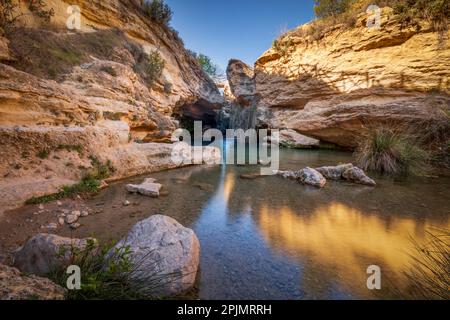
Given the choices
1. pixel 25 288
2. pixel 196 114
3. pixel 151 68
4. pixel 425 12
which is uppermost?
pixel 425 12

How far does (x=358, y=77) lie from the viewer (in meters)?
9.92

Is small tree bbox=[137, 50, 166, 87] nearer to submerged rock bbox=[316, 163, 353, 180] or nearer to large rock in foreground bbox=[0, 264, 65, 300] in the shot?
submerged rock bbox=[316, 163, 353, 180]

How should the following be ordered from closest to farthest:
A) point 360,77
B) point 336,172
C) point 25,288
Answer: point 25,288 < point 336,172 < point 360,77

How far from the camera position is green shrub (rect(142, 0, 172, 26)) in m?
13.6

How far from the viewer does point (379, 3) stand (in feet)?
32.2

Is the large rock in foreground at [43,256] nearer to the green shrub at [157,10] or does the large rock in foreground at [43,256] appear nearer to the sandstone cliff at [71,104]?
the sandstone cliff at [71,104]

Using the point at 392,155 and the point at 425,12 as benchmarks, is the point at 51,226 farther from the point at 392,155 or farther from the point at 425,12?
the point at 425,12

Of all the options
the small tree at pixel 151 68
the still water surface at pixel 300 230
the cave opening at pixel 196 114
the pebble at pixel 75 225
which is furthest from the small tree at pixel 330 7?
the pebble at pixel 75 225

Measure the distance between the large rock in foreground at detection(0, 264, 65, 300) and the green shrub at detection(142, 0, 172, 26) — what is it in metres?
16.9

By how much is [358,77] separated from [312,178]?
25.9 feet

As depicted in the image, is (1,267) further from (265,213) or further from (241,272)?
(265,213)

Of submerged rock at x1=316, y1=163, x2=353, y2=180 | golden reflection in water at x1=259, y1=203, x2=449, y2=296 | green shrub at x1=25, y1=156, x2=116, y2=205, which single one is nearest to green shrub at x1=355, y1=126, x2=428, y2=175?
submerged rock at x1=316, y1=163, x2=353, y2=180

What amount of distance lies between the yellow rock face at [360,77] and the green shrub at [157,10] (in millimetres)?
8400

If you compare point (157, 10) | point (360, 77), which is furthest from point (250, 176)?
point (157, 10)
